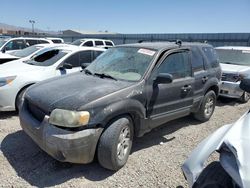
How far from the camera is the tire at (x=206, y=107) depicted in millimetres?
5718

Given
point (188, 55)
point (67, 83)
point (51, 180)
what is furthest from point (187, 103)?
point (51, 180)

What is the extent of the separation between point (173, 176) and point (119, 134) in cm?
98

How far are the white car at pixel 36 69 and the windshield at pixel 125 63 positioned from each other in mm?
1677

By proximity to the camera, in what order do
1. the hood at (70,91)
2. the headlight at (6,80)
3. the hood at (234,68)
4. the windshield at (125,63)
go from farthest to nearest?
the hood at (234,68) < the headlight at (6,80) < the windshield at (125,63) < the hood at (70,91)

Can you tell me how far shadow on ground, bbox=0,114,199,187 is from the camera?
3.47 m

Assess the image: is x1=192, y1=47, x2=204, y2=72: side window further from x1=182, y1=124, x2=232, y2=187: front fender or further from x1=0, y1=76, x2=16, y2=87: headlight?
x1=0, y1=76, x2=16, y2=87: headlight

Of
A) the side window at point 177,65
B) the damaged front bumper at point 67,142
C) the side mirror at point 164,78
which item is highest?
the side window at point 177,65

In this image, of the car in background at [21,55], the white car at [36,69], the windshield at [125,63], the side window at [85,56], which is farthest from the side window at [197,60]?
the car in background at [21,55]

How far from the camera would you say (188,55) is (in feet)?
16.9

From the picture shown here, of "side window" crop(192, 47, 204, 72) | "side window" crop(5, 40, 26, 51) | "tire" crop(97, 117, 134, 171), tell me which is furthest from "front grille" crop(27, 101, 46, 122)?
"side window" crop(5, 40, 26, 51)

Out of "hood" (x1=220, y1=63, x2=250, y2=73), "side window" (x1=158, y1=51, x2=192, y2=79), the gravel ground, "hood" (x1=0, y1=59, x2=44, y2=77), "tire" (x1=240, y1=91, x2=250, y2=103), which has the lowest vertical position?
the gravel ground

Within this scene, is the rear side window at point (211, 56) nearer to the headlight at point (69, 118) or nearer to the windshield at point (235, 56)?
the windshield at point (235, 56)

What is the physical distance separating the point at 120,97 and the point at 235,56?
696 centimetres

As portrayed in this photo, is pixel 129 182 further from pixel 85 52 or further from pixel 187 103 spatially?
pixel 85 52
